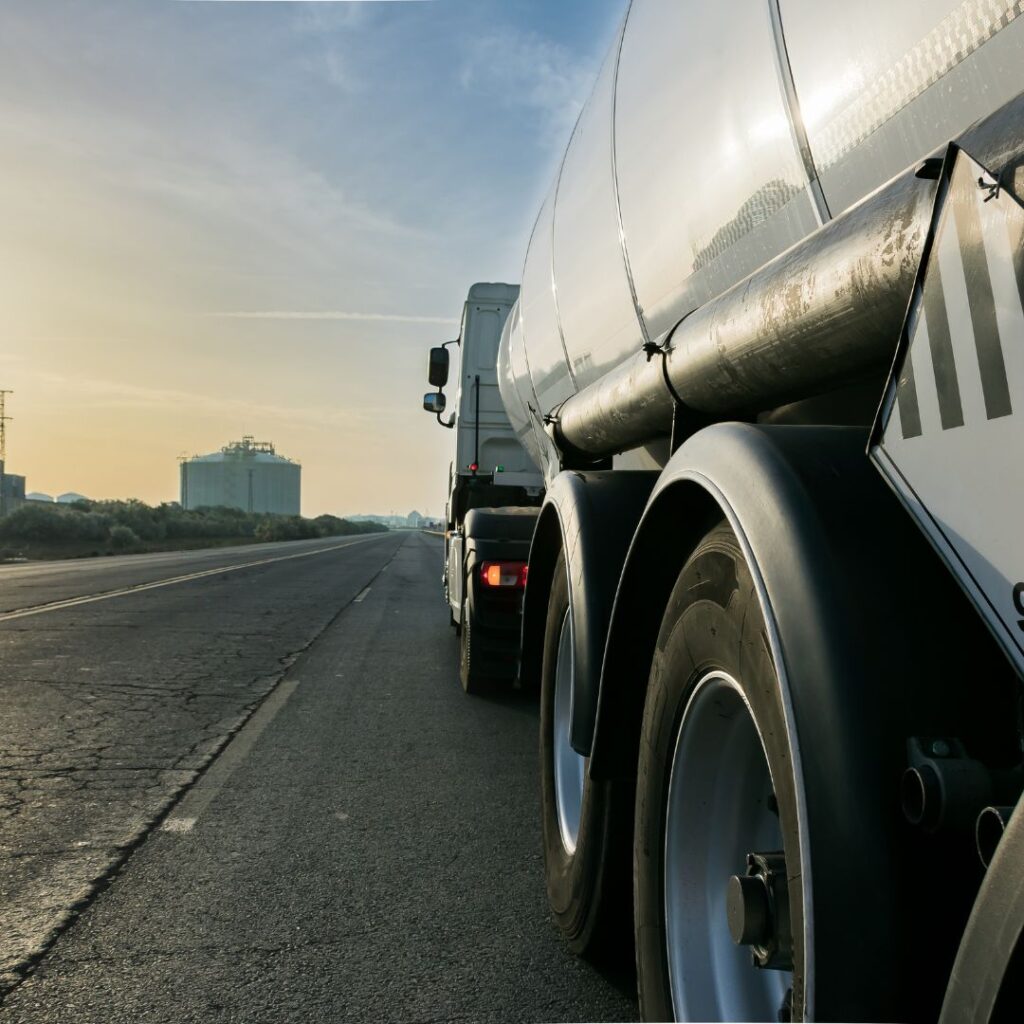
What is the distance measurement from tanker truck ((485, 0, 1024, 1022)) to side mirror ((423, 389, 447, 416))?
948 cm

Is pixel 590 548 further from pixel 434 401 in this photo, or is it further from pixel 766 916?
pixel 434 401

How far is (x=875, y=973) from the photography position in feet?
4.91

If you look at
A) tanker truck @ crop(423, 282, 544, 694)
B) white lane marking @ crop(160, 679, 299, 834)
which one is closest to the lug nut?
white lane marking @ crop(160, 679, 299, 834)

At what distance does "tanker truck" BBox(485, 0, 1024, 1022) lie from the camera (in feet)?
4.85

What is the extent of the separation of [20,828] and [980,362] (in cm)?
467

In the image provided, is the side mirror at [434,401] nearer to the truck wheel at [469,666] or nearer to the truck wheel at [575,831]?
the truck wheel at [469,666]

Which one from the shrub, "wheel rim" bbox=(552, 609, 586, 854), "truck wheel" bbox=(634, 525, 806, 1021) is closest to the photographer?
"truck wheel" bbox=(634, 525, 806, 1021)

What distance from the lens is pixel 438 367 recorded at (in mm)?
12719

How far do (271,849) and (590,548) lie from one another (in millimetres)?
2139

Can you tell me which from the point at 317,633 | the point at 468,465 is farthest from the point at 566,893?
the point at 317,633

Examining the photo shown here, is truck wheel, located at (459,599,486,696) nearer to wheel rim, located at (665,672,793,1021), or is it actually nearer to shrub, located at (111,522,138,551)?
wheel rim, located at (665,672,793,1021)

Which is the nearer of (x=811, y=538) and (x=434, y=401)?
(x=811, y=538)

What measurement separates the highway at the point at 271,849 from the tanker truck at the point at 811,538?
0.50 meters

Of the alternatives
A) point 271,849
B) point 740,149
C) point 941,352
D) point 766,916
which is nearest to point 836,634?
point 941,352
